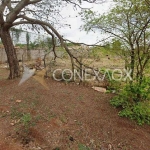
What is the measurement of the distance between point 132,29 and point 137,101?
145 centimetres

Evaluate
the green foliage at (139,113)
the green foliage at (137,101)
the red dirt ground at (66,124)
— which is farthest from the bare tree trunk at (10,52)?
the green foliage at (139,113)

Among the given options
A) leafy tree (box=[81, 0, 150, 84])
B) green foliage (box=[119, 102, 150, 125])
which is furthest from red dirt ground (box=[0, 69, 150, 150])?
leafy tree (box=[81, 0, 150, 84])

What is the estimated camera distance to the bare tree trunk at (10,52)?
5.82 metres

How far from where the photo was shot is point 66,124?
3465 mm

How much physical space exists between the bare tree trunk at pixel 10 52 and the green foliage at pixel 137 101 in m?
3.57

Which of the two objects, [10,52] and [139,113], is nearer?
[139,113]

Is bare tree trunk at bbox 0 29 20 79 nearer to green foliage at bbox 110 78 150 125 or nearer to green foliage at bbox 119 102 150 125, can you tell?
green foliage at bbox 110 78 150 125

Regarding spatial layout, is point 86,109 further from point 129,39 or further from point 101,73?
point 129,39

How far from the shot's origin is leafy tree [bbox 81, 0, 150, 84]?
12.0 ft

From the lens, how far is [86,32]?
4598 mm

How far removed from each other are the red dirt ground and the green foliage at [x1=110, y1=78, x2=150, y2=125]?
15cm

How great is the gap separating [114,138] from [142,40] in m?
1.96

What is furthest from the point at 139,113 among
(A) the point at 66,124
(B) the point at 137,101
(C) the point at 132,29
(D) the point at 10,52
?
(D) the point at 10,52

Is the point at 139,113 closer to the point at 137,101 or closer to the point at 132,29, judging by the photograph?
the point at 137,101
